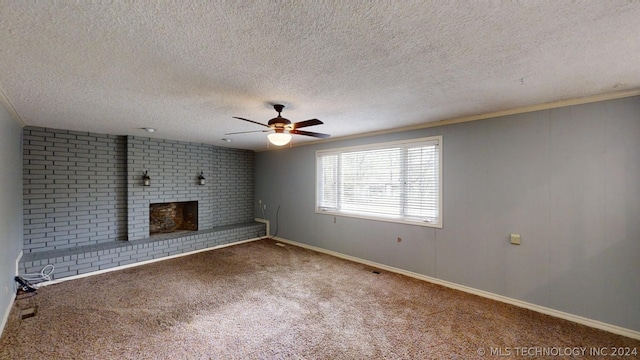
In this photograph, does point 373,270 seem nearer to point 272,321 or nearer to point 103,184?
point 272,321

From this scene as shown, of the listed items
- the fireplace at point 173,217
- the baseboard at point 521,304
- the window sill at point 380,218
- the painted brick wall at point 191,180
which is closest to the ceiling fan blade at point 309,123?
the window sill at point 380,218

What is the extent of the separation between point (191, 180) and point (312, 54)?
15.9 feet

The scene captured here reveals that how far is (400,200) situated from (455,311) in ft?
5.51

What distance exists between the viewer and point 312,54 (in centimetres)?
172

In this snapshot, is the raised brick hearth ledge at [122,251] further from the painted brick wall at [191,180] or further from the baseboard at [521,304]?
the baseboard at [521,304]

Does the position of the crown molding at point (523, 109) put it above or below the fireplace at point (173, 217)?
above

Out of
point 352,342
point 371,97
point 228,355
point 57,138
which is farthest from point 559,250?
point 57,138


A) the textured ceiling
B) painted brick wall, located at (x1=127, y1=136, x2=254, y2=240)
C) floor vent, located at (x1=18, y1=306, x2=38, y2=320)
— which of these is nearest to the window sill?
the textured ceiling

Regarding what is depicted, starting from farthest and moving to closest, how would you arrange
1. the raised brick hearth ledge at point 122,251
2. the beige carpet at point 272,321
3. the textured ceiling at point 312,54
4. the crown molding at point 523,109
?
the raised brick hearth ledge at point 122,251, the crown molding at point 523,109, the beige carpet at point 272,321, the textured ceiling at point 312,54

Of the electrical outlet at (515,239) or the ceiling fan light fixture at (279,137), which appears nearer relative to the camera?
the ceiling fan light fixture at (279,137)

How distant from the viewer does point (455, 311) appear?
9.34 feet

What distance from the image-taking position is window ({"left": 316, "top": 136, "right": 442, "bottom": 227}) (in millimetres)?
3752

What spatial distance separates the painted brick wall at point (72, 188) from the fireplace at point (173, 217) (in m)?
0.69

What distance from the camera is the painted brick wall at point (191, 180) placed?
481 cm
